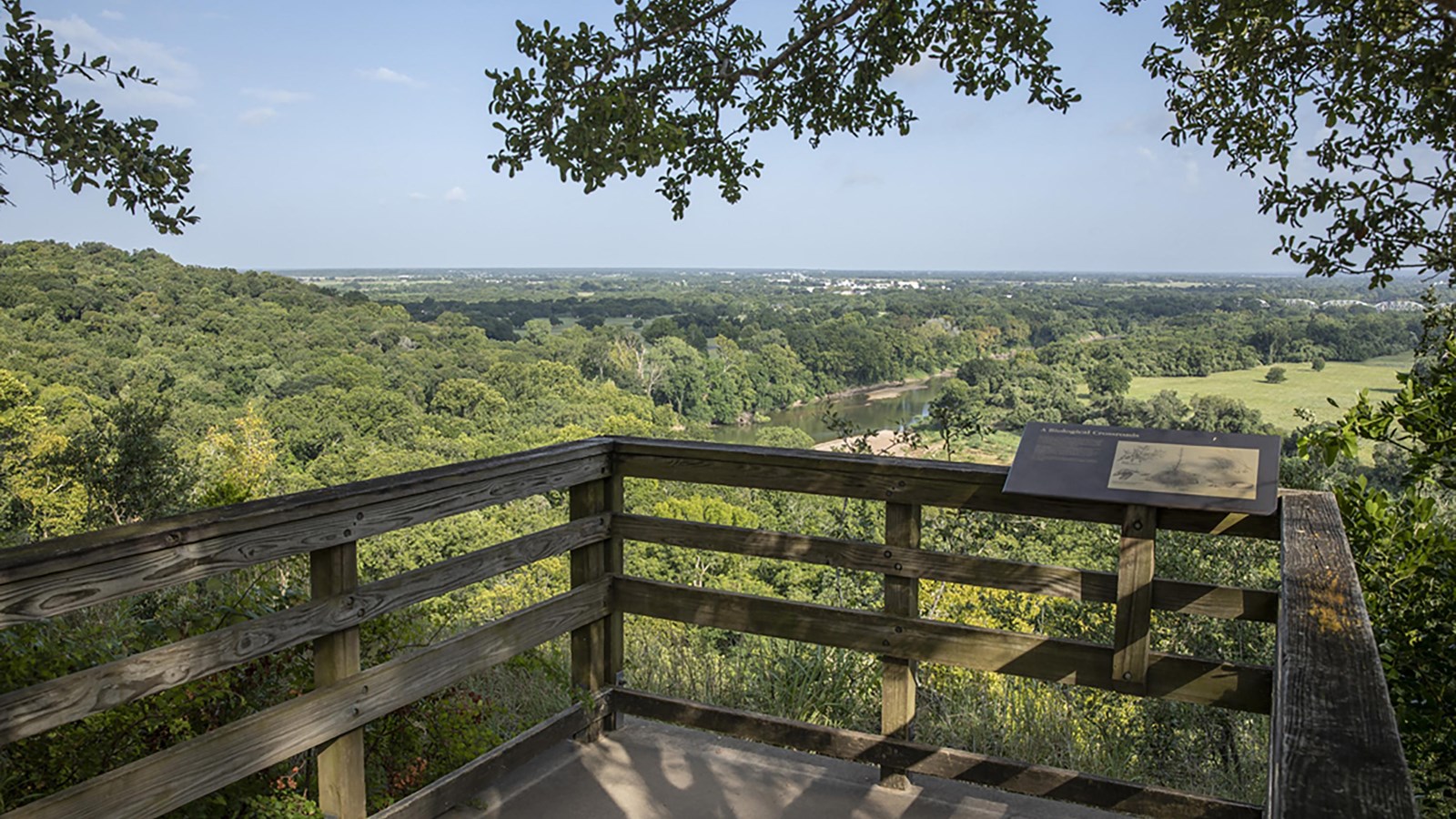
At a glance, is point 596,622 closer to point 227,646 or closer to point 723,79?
point 227,646

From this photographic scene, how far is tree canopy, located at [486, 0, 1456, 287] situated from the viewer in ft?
15.9

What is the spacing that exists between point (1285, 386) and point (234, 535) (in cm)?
1775

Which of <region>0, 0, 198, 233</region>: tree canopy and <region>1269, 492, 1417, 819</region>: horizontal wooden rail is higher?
<region>0, 0, 198, 233</region>: tree canopy

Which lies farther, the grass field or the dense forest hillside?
the dense forest hillside

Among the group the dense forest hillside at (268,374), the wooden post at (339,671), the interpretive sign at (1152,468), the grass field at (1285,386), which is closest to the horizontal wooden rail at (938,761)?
the interpretive sign at (1152,468)

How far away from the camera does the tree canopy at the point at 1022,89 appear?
484 centimetres

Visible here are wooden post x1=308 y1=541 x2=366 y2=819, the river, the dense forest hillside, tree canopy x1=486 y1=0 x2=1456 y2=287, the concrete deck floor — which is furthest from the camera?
the dense forest hillside

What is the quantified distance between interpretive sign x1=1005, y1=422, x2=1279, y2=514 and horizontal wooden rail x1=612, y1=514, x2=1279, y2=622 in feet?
0.81

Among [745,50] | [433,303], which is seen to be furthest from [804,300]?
[745,50]

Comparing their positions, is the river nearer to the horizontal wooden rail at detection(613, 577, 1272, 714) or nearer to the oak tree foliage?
the oak tree foliage

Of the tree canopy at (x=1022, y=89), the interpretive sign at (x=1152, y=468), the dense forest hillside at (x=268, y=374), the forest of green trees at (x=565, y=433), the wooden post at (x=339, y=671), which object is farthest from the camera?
the dense forest hillside at (x=268, y=374)

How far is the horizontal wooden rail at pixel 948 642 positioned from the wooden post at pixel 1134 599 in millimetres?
38

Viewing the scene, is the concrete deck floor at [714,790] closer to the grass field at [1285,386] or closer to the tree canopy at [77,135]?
the tree canopy at [77,135]

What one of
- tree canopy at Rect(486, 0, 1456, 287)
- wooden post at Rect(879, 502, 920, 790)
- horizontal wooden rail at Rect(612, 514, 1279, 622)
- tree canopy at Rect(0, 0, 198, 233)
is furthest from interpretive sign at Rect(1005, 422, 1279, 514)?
tree canopy at Rect(0, 0, 198, 233)
